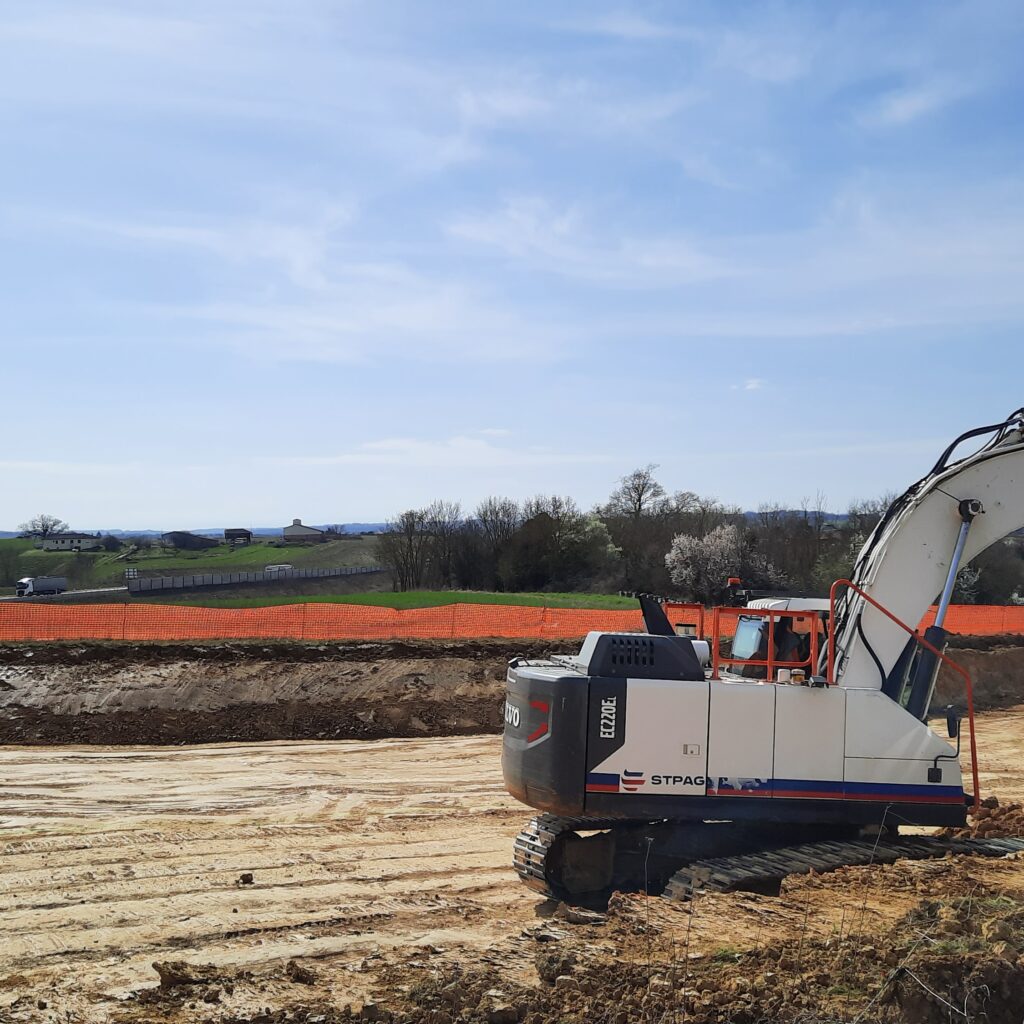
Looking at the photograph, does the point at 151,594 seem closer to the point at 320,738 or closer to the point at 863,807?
the point at 320,738

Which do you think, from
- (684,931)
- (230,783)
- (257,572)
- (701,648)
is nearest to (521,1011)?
(684,931)

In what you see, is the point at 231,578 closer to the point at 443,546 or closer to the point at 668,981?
the point at 443,546

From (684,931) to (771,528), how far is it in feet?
182

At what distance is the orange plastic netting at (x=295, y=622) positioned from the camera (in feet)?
74.8

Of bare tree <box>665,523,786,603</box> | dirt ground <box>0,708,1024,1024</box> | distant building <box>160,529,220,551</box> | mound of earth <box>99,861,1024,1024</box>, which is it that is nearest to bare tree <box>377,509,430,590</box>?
bare tree <box>665,523,786,603</box>

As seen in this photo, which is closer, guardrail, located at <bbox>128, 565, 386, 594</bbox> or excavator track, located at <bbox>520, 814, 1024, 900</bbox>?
excavator track, located at <bbox>520, 814, 1024, 900</bbox>

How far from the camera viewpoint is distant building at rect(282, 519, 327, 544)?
375 ft

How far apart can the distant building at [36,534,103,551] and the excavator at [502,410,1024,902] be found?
93.0 metres

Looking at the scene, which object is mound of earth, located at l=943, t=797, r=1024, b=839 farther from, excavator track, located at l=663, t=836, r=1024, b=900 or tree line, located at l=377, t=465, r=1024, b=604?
tree line, located at l=377, t=465, r=1024, b=604

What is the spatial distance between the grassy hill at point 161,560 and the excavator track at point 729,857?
69.2m

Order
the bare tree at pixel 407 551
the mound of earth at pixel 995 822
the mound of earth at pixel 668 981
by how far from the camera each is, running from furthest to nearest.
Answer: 1. the bare tree at pixel 407 551
2. the mound of earth at pixel 995 822
3. the mound of earth at pixel 668 981

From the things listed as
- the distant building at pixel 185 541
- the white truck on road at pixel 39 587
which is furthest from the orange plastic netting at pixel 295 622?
the distant building at pixel 185 541

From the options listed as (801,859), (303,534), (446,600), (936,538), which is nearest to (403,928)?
(801,859)

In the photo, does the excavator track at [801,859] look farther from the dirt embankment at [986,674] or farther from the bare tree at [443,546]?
the bare tree at [443,546]
